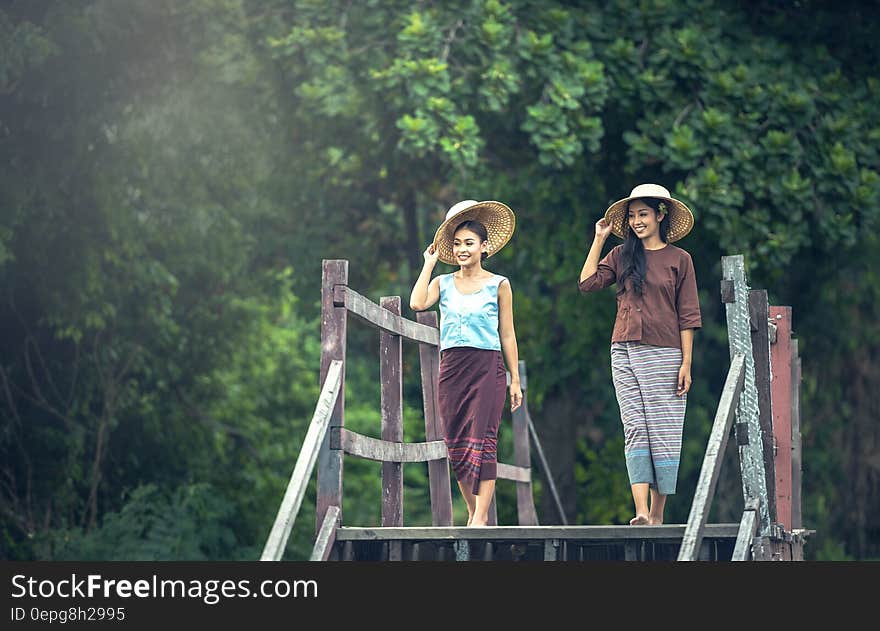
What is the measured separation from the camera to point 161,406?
1941 cm

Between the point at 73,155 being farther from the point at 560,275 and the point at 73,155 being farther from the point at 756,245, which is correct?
the point at 756,245

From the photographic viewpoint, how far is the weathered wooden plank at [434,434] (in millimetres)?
9477

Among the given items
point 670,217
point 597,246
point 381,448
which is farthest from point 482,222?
point 381,448

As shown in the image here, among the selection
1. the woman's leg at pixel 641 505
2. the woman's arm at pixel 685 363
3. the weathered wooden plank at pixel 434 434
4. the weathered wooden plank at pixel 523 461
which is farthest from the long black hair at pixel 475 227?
the weathered wooden plank at pixel 523 461

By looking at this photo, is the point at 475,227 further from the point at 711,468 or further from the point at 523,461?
the point at 523,461

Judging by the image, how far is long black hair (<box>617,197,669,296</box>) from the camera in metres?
7.96

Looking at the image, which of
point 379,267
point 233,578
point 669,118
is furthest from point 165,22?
→ point 233,578

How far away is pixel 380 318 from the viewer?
841 cm

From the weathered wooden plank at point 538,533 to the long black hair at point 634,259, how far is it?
136 centimetres

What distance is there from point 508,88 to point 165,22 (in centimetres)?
449

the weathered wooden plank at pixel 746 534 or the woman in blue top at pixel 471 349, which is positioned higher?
the woman in blue top at pixel 471 349

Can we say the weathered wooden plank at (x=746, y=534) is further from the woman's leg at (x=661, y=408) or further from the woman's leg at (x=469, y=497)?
the woman's leg at (x=469, y=497)

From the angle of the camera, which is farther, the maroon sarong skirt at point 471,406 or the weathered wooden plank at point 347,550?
the maroon sarong skirt at point 471,406

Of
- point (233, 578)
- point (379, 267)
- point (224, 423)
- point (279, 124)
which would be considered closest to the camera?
point (233, 578)
